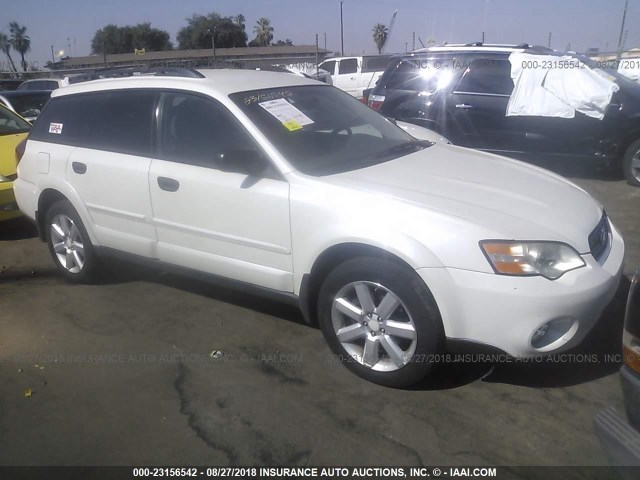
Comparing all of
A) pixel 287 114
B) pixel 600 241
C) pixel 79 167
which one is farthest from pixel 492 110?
pixel 79 167

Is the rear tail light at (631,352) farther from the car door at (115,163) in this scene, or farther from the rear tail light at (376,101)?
the rear tail light at (376,101)

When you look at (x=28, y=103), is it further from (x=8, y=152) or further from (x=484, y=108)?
(x=484, y=108)

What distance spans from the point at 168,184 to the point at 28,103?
848 cm

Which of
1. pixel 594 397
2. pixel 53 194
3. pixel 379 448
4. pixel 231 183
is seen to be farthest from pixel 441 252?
pixel 53 194

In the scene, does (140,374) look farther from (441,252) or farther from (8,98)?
(8,98)

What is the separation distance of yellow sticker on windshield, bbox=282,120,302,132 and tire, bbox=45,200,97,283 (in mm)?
2049

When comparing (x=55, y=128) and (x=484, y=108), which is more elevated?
(x=55, y=128)

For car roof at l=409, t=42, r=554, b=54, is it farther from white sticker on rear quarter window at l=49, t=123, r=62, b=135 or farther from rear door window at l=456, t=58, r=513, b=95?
white sticker on rear quarter window at l=49, t=123, r=62, b=135

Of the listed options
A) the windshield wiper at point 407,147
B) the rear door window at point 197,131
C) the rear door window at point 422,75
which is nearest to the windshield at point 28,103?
the rear door window at point 422,75

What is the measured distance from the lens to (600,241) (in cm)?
328

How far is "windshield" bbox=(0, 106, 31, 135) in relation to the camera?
7.39 meters

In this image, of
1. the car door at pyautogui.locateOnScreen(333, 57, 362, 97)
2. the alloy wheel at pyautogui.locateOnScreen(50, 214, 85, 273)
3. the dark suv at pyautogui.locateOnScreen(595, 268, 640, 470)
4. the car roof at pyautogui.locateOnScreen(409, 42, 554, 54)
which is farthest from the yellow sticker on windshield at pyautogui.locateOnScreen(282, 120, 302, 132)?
the car door at pyautogui.locateOnScreen(333, 57, 362, 97)

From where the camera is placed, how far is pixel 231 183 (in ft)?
12.0

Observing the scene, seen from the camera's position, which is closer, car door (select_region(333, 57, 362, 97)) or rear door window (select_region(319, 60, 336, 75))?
car door (select_region(333, 57, 362, 97))
